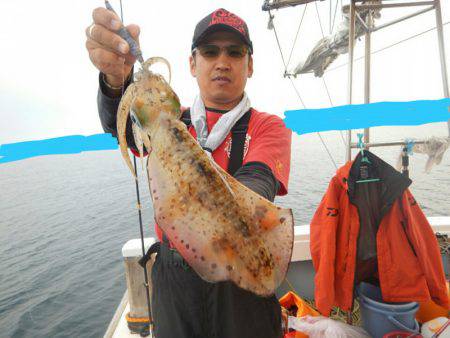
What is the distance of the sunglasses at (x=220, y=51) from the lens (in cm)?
238

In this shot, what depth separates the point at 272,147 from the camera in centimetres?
221

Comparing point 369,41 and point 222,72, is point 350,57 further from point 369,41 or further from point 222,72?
point 222,72

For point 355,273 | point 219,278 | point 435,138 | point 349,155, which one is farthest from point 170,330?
point 435,138

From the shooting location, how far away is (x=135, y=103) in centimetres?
145

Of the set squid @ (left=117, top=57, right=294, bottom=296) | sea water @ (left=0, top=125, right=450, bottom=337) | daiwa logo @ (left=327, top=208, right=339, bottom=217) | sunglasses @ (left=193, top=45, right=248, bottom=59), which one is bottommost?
sea water @ (left=0, top=125, right=450, bottom=337)

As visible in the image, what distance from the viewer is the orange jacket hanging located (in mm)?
3492

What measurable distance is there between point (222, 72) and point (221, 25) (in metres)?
0.37

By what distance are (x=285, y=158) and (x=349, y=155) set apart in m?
3.31

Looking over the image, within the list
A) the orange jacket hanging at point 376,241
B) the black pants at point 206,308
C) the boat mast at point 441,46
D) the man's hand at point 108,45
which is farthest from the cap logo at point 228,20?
the boat mast at point 441,46

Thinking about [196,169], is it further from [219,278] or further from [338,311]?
[338,311]

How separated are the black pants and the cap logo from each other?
6.25 feet

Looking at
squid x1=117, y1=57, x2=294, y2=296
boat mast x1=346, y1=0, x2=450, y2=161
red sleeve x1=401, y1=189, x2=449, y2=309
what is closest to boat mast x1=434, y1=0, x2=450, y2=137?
boat mast x1=346, y1=0, x2=450, y2=161

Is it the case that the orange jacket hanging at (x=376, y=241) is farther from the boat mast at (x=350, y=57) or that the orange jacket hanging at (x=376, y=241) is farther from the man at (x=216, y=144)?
the man at (x=216, y=144)

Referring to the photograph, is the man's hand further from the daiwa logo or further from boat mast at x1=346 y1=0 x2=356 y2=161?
boat mast at x1=346 y1=0 x2=356 y2=161
